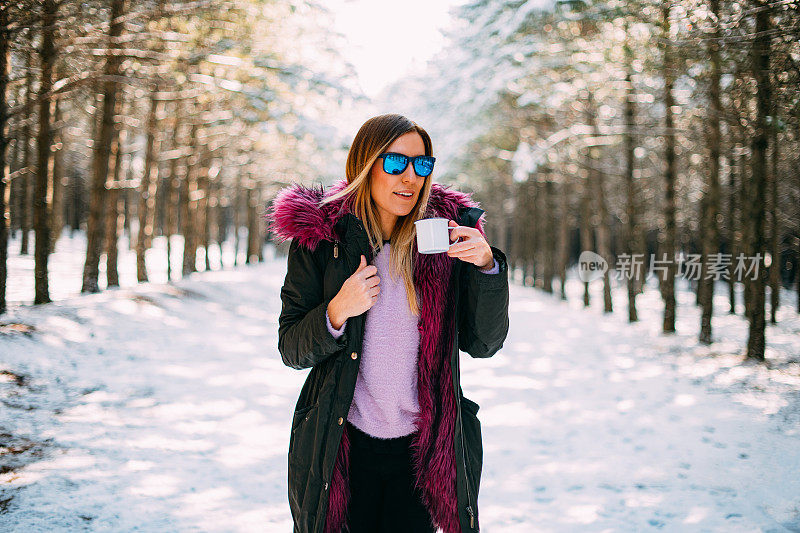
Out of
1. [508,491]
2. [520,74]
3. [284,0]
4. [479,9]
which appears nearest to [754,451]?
[508,491]

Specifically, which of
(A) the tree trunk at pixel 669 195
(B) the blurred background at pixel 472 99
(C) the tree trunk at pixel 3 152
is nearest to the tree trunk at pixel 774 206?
(B) the blurred background at pixel 472 99

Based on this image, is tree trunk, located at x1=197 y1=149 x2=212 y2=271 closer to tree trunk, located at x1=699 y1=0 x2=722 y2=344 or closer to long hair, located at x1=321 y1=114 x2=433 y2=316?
tree trunk, located at x1=699 y1=0 x2=722 y2=344

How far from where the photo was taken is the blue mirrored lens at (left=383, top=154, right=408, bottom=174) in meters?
Result: 2.09

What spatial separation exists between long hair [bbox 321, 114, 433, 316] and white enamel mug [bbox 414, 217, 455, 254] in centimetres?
21

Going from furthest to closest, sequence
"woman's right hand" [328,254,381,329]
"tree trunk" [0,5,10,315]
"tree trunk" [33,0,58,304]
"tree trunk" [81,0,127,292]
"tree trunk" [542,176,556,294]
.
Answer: "tree trunk" [542,176,556,294]
"tree trunk" [81,0,127,292]
"tree trunk" [33,0,58,304]
"tree trunk" [0,5,10,315]
"woman's right hand" [328,254,381,329]

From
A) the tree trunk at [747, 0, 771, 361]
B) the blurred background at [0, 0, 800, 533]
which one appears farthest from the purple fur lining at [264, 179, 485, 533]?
the tree trunk at [747, 0, 771, 361]

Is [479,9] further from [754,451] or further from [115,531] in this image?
[115,531]

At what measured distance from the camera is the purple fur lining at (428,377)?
208cm

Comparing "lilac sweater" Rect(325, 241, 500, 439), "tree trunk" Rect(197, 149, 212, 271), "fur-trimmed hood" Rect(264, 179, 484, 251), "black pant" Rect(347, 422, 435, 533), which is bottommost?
"black pant" Rect(347, 422, 435, 533)

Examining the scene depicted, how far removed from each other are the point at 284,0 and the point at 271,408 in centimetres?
793

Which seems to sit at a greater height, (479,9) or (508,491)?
(479,9)

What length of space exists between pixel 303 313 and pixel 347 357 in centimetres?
24

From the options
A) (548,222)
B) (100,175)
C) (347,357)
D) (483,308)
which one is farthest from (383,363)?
(548,222)

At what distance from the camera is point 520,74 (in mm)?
12445
